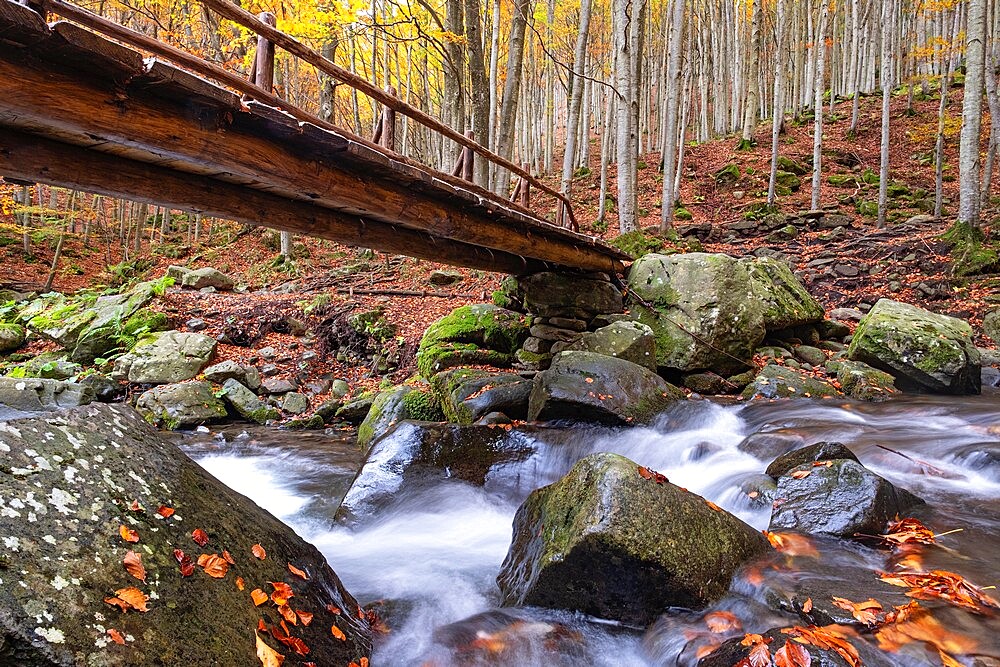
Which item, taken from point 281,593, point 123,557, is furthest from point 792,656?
point 123,557

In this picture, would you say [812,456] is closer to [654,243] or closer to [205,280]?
[654,243]

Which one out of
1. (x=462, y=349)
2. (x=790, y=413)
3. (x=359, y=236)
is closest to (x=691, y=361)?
(x=790, y=413)

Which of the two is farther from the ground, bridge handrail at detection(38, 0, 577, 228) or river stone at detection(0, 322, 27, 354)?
bridge handrail at detection(38, 0, 577, 228)

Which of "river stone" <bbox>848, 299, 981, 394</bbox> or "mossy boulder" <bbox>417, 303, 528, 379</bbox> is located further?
"mossy boulder" <bbox>417, 303, 528, 379</bbox>

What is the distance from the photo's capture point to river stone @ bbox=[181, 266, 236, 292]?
1452 centimetres

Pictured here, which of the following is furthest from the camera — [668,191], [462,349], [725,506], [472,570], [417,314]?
[668,191]

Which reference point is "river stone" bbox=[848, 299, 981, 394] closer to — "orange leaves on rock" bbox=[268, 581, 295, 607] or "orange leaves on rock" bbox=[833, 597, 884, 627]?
"orange leaves on rock" bbox=[833, 597, 884, 627]

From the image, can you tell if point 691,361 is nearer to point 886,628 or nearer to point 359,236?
point 359,236

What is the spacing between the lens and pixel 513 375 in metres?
8.07

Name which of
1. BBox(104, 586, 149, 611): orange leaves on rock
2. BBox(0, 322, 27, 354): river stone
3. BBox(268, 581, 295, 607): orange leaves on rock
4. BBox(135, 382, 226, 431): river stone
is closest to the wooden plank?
BBox(104, 586, 149, 611): orange leaves on rock

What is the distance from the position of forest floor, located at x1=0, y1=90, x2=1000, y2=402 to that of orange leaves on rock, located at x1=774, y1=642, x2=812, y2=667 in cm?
824

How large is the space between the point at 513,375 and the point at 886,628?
19.1 ft

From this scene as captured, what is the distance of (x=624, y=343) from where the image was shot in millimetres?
8344

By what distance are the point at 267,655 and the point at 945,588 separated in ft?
11.4
